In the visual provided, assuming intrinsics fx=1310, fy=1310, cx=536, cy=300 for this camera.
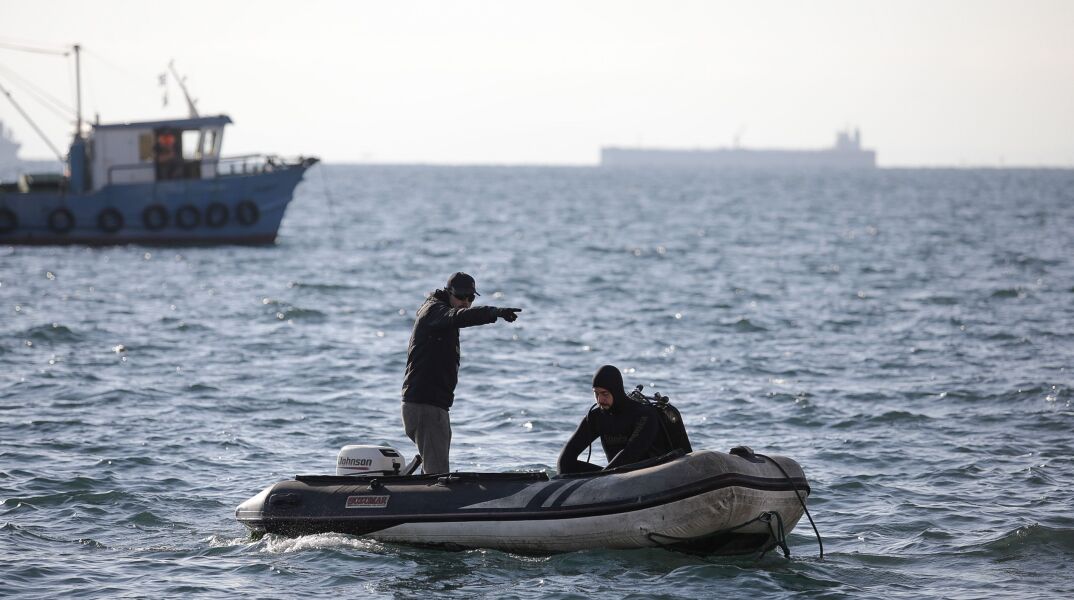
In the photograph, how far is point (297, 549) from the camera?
416 inches

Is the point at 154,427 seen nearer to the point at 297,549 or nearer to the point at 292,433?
the point at 292,433

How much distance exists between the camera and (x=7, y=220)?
133 ft

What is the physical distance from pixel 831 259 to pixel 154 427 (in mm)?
31072

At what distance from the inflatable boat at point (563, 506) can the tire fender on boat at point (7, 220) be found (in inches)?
1298

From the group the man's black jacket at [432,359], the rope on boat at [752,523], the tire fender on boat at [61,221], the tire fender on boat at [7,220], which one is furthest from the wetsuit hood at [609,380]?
the tire fender on boat at [7,220]

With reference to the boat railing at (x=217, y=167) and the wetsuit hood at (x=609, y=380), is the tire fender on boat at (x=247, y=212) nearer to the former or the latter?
the boat railing at (x=217, y=167)

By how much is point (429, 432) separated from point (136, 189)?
106 ft

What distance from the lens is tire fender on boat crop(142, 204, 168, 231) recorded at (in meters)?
40.9

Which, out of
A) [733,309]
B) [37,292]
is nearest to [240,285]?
[37,292]

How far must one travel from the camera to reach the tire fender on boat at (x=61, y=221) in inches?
1599

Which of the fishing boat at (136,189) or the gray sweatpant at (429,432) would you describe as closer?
the gray sweatpant at (429,432)

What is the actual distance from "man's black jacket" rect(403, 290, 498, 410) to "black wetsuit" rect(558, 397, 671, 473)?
1.07 m

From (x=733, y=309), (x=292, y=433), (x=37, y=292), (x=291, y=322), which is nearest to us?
(x=292, y=433)

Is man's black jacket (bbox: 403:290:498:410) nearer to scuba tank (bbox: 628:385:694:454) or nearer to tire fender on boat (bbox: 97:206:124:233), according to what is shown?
scuba tank (bbox: 628:385:694:454)
